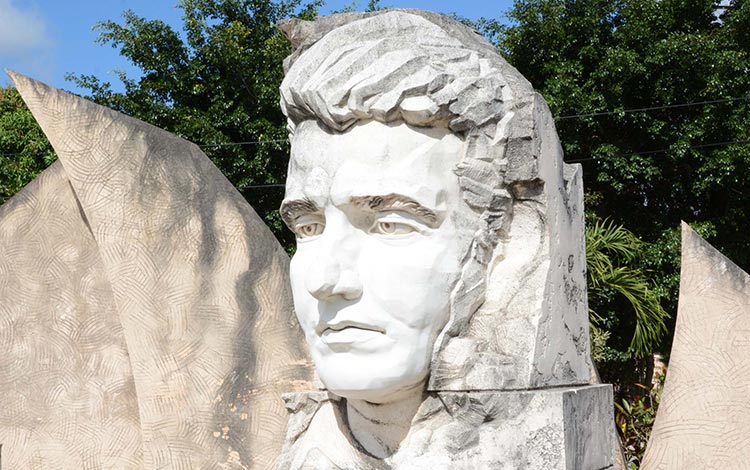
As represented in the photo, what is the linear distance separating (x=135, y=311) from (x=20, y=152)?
22.2 ft

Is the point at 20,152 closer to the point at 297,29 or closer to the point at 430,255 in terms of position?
the point at 297,29

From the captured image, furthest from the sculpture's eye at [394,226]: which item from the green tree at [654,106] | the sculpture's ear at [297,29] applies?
the green tree at [654,106]

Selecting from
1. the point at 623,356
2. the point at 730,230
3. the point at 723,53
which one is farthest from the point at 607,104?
the point at 623,356

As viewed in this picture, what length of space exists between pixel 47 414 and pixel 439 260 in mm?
3216

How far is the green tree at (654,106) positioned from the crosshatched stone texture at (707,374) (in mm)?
4983

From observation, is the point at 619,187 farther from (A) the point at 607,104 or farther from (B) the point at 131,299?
(B) the point at 131,299

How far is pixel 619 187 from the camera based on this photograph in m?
9.58

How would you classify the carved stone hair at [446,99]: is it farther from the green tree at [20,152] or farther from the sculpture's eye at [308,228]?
the green tree at [20,152]

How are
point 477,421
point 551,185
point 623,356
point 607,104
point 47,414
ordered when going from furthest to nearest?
point 607,104 → point 623,356 → point 47,414 → point 551,185 → point 477,421

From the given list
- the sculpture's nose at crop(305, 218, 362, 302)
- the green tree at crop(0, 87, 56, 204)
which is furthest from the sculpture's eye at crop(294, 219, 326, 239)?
the green tree at crop(0, 87, 56, 204)

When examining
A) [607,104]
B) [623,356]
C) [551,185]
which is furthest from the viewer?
[607,104]

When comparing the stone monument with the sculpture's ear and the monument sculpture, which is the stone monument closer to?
the monument sculpture

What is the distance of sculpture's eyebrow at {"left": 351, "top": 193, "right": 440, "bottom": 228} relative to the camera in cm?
287

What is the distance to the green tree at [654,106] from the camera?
30.8 feet
